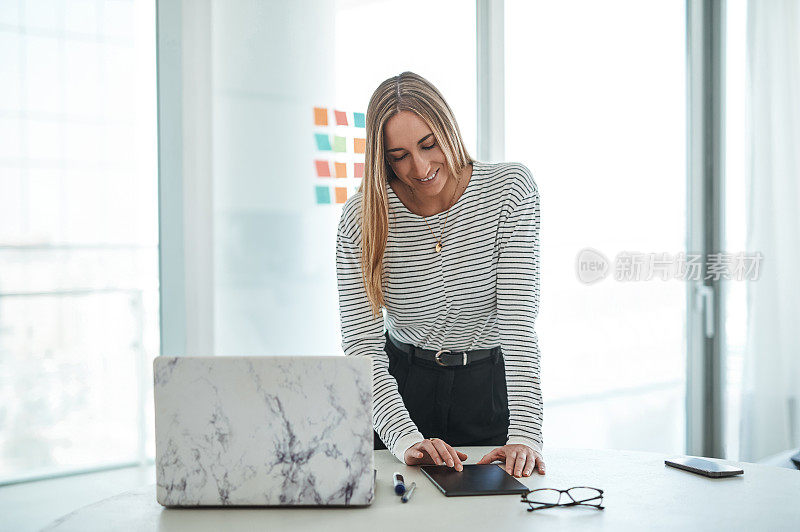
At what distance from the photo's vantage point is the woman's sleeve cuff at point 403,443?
1.39 metres

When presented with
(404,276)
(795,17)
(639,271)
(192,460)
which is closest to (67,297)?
(404,276)

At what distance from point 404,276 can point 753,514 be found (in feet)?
2.83

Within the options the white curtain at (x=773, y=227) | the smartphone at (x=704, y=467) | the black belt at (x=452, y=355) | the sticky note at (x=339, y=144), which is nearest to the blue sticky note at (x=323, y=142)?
the sticky note at (x=339, y=144)

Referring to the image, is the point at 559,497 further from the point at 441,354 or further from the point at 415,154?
the point at 415,154

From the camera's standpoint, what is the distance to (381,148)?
163cm

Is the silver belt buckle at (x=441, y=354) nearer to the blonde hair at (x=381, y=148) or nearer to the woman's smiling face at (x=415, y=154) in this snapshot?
the blonde hair at (x=381, y=148)

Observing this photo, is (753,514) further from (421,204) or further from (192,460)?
(421,204)

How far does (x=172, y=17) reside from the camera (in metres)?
2.15

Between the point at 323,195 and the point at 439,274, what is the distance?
898mm

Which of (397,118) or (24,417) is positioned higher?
(397,118)

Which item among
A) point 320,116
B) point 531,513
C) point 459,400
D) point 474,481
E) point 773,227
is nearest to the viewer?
point 531,513

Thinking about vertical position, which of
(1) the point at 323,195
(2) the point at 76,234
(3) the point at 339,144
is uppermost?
(3) the point at 339,144

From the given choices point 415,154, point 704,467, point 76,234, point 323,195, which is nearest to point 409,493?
point 704,467

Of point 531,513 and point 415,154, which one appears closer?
point 531,513
